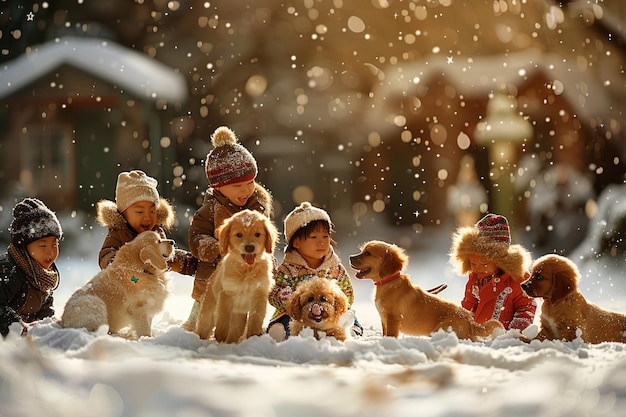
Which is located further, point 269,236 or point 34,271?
point 34,271

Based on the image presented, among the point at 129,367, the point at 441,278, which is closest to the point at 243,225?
the point at 129,367

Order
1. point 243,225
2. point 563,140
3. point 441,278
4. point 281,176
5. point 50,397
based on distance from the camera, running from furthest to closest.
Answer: point 281,176, point 563,140, point 441,278, point 243,225, point 50,397

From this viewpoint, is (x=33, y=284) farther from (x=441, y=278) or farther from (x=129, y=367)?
(x=441, y=278)

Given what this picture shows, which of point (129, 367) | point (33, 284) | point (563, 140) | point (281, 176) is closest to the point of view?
point (129, 367)

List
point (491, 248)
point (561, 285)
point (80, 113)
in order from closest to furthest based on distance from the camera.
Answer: point (561, 285) < point (491, 248) < point (80, 113)

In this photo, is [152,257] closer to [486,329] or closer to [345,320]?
[345,320]

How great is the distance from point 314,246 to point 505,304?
0.90m

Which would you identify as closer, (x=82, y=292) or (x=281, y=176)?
(x=82, y=292)

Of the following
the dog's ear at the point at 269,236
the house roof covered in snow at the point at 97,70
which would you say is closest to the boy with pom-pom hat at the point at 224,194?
the dog's ear at the point at 269,236

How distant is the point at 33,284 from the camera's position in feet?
10.3

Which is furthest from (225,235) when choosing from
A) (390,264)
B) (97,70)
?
(97,70)

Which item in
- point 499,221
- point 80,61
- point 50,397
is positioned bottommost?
point 50,397

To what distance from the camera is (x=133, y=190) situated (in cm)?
325

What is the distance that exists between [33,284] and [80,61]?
18.6 ft
